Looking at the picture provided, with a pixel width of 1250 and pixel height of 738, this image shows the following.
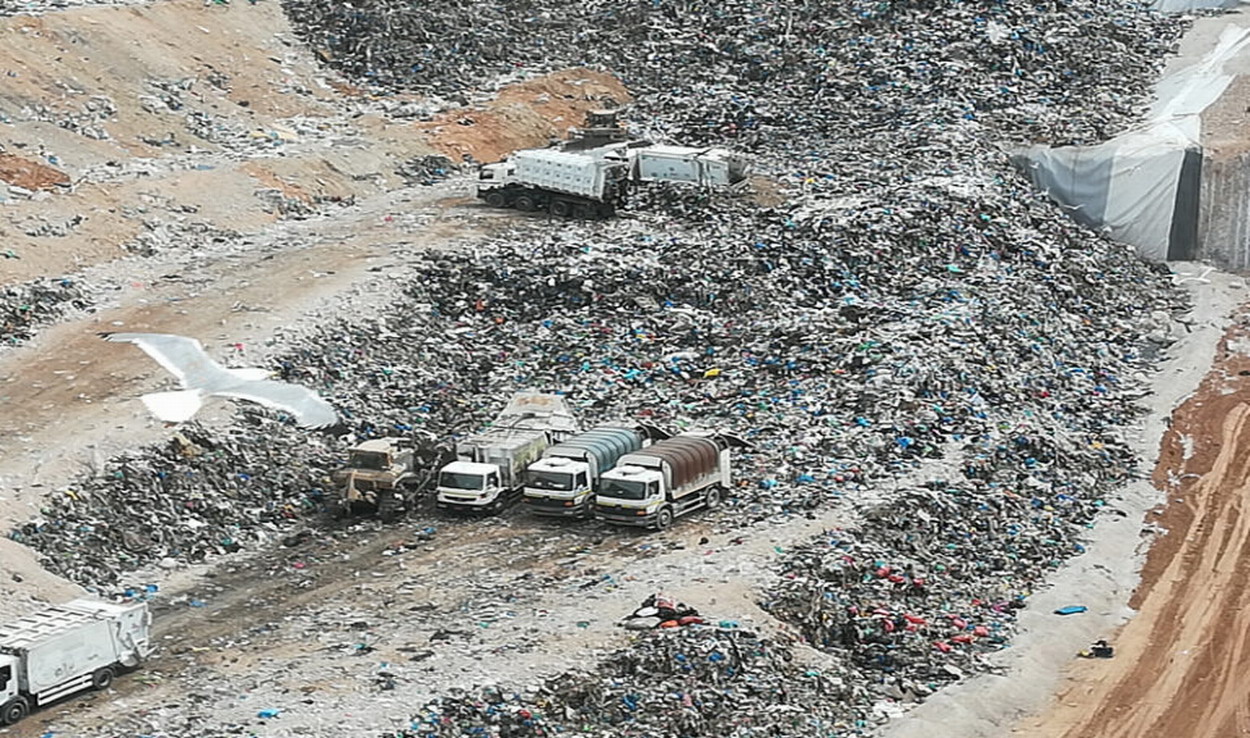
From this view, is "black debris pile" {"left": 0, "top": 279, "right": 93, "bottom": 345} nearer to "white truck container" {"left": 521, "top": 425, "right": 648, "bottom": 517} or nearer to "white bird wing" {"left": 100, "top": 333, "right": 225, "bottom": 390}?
"white bird wing" {"left": 100, "top": 333, "right": 225, "bottom": 390}

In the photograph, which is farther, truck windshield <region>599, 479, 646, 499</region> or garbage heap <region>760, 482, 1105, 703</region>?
truck windshield <region>599, 479, 646, 499</region>

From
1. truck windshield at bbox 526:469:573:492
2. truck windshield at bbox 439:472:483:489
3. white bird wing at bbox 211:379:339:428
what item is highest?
white bird wing at bbox 211:379:339:428

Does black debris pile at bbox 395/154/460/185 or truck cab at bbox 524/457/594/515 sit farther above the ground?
black debris pile at bbox 395/154/460/185

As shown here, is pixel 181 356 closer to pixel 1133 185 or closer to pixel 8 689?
pixel 8 689

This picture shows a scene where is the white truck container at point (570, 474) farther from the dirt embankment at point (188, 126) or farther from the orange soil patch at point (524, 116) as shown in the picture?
the orange soil patch at point (524, 116)

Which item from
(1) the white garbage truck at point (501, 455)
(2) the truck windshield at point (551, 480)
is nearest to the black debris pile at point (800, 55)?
(1) the white garbage truck at point (501, 455)

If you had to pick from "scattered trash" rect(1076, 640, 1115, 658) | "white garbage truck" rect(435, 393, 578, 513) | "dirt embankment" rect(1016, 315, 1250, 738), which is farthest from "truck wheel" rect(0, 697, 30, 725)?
"scattered trash" rect(1076, 640, 1115, 658)

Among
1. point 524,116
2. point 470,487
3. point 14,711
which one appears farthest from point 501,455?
point 524,116
